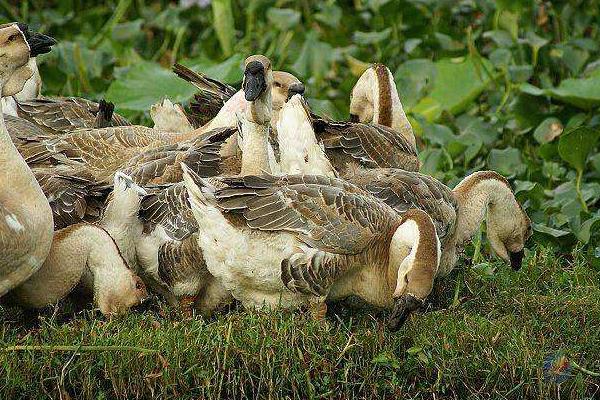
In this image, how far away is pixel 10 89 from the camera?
6133mm

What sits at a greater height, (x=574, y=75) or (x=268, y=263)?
(x=268, y=263)

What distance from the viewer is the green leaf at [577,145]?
8.35 meters

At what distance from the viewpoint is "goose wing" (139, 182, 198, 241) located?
22.3ft

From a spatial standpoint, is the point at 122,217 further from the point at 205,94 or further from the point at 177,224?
the point at 205,94

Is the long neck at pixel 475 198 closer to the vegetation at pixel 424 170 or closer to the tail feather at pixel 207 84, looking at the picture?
the vegetation at pixel 424 170

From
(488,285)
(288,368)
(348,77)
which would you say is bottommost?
(348,77)

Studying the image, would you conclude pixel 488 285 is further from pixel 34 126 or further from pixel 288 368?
pixel 34 126

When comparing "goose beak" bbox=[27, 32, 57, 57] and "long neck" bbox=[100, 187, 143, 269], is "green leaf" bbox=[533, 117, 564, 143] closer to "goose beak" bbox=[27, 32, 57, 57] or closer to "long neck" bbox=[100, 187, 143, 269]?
"long neck" bbox=[100, 187, 143, 269]

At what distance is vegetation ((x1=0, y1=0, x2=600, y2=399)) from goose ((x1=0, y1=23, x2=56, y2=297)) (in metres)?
0.29

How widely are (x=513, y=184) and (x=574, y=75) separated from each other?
215 centimetres

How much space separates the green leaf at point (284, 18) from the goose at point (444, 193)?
426 centimetres

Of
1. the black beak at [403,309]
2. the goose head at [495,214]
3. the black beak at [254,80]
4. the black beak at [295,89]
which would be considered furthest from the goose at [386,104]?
the black beak at [403,309]

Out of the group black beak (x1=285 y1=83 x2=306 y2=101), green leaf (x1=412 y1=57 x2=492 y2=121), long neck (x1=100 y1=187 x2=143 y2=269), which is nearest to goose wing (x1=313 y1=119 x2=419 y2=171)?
black beak (x1=285 y1=83 x2=306 y2=101)

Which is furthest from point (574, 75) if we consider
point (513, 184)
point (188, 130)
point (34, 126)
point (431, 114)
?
point (34, 126)
